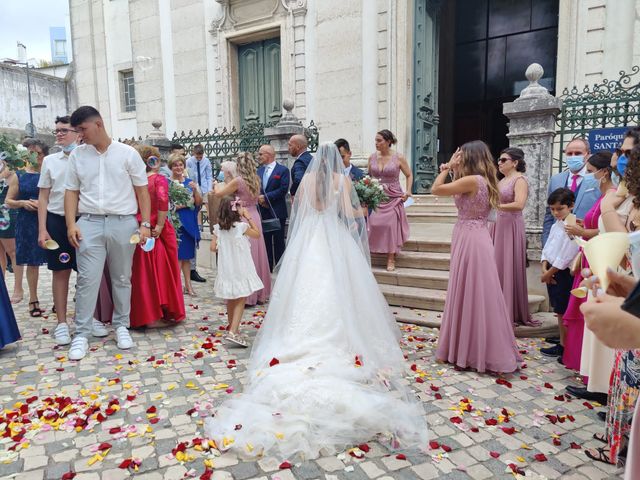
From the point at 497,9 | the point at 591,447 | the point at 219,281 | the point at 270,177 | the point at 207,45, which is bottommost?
the point at 591,447

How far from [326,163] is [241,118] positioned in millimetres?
9249

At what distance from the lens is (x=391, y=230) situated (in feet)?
22.5

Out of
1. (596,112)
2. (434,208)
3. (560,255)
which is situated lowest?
(560,255)

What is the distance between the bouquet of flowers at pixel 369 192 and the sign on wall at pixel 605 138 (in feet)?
9.35

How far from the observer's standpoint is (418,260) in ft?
22.7

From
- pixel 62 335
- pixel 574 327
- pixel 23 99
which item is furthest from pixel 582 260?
pixel 23 99

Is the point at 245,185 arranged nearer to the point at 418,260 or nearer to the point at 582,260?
the point at 418,260

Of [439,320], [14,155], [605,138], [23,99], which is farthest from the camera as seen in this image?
[23,99]

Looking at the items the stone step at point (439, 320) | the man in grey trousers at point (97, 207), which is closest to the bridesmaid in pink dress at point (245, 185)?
the man in grey trousers at point (97, 207)

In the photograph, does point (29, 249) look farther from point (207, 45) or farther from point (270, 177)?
point (207, 45)

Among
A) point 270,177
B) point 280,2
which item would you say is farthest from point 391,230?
point 280,2

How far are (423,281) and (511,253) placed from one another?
1.52 meters

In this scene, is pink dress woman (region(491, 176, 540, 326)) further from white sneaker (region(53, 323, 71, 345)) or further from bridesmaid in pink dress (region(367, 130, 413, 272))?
white sneaker (region(53, 323, 71, 345))

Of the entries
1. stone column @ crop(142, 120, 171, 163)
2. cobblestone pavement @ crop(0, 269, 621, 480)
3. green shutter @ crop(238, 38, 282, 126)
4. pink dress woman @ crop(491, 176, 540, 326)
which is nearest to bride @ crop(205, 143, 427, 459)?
cobblestone pavement @ crop(0, 269, 621, 480)
